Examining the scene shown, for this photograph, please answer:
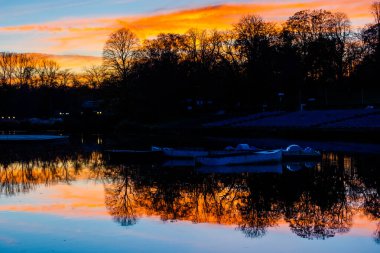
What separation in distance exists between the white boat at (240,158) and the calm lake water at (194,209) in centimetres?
108

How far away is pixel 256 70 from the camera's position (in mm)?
84188

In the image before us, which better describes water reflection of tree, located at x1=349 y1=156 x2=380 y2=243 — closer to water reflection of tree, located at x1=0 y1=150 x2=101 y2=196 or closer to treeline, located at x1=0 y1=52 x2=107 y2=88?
water reflection of tree, located at x1=0 y1=150 x2=101 y2=196

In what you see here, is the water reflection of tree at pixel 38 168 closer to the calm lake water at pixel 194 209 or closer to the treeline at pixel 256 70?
the calm lake water at pixel 194 209

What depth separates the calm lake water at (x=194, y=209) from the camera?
14844 millimetres

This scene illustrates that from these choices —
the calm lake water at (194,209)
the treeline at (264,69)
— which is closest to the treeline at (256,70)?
the treeline at (264,69)

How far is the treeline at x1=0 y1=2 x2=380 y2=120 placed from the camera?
8475 centimetres

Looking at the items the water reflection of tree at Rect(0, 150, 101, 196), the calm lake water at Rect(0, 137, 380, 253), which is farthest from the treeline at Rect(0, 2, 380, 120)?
the calm lake water at Rect(0, 137, 380, 253)

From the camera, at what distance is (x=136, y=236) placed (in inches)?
617

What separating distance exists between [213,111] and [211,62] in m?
8.03

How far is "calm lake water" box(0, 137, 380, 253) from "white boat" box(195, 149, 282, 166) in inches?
42.7

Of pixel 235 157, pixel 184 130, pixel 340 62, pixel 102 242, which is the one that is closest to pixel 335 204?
pixel 102 242

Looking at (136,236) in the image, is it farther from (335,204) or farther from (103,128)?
(103,128)

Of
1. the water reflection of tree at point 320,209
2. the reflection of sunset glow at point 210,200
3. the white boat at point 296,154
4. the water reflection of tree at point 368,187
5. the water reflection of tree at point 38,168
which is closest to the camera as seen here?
the water reflection of tree at point 320,209

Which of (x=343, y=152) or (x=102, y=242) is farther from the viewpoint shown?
(x=343, y=152)
